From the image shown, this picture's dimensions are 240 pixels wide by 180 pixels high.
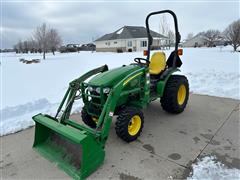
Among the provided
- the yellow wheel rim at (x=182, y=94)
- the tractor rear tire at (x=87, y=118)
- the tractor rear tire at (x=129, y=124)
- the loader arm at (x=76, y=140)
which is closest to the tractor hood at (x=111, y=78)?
the loader arm at (x=76, y=140)

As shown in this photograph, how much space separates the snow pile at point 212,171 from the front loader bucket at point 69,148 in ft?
3.82

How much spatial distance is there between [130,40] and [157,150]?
102 feet

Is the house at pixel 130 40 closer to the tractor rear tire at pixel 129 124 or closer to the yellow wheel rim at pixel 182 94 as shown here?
the yellow wheel rim at pixel 182 94

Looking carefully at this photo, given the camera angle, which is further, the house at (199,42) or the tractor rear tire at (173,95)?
the house at (199,42)

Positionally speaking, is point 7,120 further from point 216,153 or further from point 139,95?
point 216,153

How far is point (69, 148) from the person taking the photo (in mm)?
2631

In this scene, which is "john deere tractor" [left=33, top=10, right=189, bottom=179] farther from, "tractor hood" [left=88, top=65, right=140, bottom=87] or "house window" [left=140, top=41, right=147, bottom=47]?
"house window" [left=140, top=41, right=147, bottom=47]

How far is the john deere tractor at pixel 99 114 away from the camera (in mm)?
2347

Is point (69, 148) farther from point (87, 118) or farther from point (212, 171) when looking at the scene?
point (212, 171)

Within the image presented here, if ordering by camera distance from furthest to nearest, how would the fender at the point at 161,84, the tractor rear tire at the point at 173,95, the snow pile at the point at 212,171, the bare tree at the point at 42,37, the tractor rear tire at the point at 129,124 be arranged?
the bare tree at the point at 42,37, the tractor rear tire at the point at 173,95, the fender at the point at 161,84, the tractor rear tire at the point at 129,124, the snow pile at the point at 212,171

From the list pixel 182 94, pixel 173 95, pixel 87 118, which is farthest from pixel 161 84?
pixel 87 118

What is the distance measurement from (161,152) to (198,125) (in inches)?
48.4

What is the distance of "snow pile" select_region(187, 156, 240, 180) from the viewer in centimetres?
223

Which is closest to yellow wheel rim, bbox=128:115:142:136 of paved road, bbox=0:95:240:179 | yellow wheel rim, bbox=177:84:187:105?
paved road, bbox=0:95:240:179
